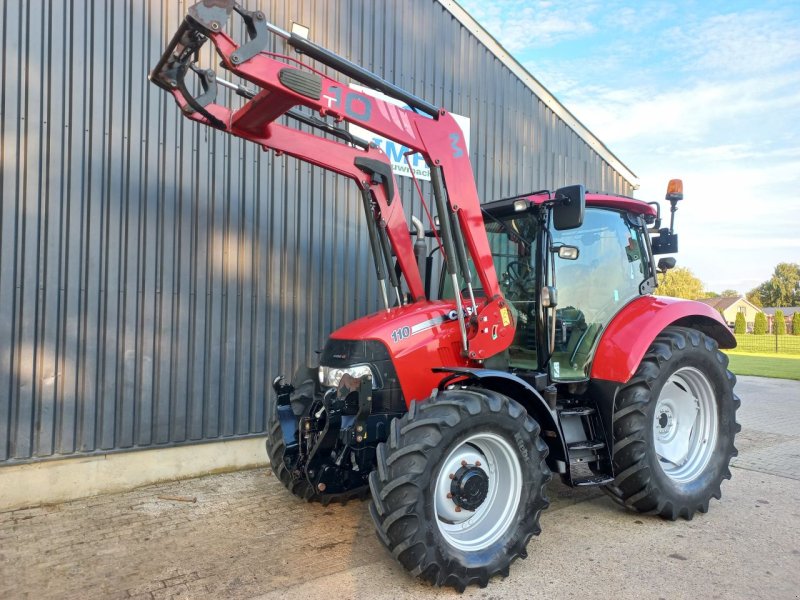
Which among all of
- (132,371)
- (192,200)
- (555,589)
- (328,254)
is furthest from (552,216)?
(132,371)

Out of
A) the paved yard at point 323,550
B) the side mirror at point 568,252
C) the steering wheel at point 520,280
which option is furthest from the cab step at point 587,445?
the side mirror at point 568,252

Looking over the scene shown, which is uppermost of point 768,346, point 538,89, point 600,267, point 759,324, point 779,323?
point 538,89

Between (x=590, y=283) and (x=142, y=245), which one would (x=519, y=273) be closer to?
(x=590, y=283)

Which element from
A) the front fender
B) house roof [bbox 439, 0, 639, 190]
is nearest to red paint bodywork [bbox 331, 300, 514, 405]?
the front fender

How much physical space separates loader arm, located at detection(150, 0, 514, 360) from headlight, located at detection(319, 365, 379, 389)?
66 centimetres

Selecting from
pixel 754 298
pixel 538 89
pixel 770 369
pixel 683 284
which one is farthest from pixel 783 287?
pixel 538 89

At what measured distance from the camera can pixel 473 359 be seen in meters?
3.91

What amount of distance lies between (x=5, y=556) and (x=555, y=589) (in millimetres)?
3417

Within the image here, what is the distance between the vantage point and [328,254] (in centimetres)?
621

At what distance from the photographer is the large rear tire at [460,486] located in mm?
2971

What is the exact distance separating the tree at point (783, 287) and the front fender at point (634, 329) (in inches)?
3694

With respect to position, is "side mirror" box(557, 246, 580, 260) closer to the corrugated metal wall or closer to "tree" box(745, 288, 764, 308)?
the corrugated metal wall

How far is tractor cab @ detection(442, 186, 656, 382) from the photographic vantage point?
412cm

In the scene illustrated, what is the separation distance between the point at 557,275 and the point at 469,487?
1743mm
